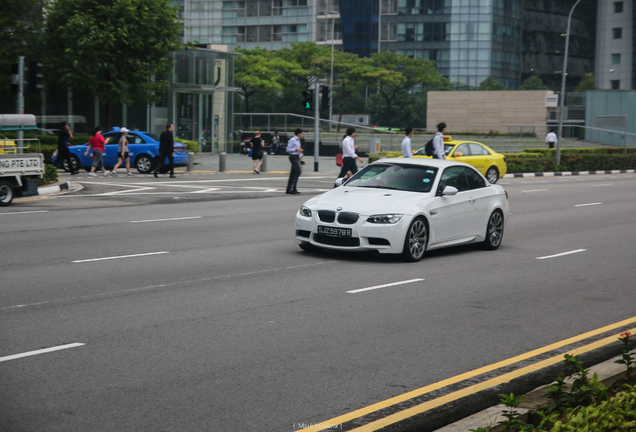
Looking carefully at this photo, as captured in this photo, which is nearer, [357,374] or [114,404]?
[114,404]

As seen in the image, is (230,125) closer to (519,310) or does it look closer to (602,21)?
(519,310)

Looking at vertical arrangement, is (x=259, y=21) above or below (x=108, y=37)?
above

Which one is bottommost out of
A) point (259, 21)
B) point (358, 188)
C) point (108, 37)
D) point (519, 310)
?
point (519, 310)

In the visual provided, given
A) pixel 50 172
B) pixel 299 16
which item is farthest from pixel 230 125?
pixel 299 16

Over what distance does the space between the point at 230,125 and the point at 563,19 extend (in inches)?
3227

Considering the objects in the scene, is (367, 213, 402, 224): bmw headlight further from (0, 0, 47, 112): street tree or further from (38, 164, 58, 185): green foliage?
(0, 0, 47, 112): street tree

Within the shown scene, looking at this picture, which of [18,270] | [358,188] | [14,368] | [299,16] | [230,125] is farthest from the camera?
[299,16]

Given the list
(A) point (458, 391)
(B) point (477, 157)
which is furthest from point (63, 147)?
(A) point (458, 391)

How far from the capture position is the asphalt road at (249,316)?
507 cm

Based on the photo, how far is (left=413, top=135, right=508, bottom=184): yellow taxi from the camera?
28.1 metres

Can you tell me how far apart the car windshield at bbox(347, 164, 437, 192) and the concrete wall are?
215ft

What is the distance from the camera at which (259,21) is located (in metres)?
113

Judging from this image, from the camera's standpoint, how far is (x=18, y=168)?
60.4ft

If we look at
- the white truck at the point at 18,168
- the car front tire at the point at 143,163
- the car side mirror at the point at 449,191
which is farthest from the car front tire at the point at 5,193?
the car front tire at the point at 143,163
